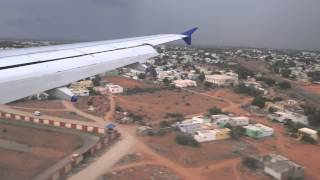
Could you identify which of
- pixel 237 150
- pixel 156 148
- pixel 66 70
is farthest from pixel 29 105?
pixel 66 70

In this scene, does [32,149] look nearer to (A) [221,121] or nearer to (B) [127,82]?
(A) [221,121]

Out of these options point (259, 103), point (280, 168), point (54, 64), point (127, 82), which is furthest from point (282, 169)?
point (127, 82)

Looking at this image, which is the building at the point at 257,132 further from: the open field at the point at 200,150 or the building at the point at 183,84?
the building at the point at 183,84

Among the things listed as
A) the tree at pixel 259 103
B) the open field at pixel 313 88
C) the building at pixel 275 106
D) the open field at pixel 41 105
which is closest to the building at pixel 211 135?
the building at pixel 275 106

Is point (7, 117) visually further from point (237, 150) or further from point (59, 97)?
point (59, 97)

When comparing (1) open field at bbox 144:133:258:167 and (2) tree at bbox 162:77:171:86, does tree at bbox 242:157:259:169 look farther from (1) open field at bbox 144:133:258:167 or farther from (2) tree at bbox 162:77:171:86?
(2) tree at bbox 162:77:171:86
